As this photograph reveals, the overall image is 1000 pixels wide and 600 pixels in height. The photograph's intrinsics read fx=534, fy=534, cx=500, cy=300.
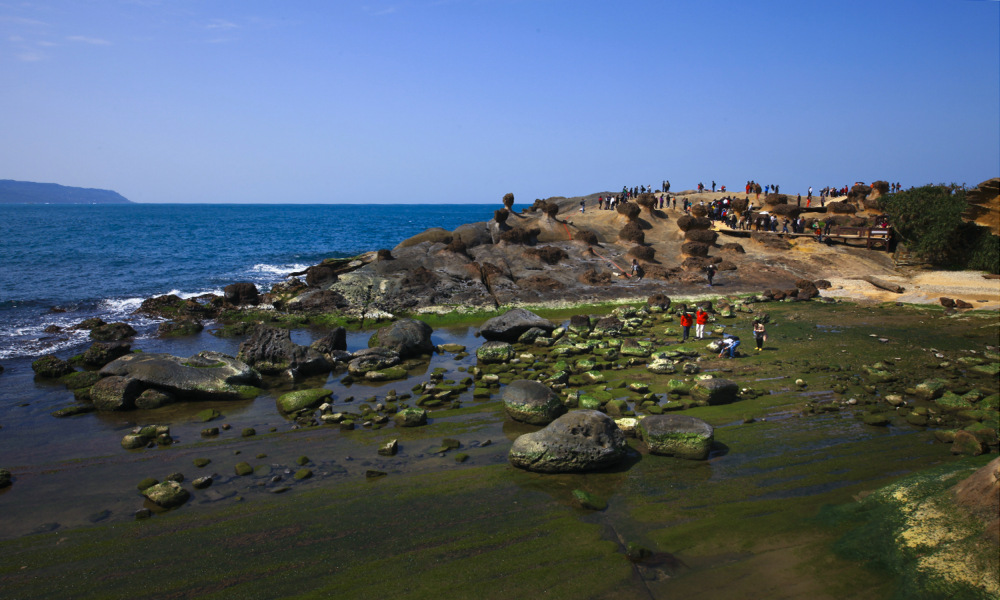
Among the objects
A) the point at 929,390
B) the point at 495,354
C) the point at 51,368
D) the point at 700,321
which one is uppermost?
the point at 700,321

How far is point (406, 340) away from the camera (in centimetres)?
2291

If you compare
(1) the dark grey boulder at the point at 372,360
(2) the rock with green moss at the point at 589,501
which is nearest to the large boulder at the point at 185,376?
(1) the dark grey boulder at the point at 372,360

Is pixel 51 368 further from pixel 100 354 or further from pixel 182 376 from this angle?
pixel 182 376

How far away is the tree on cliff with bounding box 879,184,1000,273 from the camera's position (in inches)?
1393

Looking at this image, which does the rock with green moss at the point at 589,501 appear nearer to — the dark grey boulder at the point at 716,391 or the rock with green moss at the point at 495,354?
the dark grey boulder at the point at 716,391

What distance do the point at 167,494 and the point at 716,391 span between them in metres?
14.2

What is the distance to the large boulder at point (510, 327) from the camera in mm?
24688

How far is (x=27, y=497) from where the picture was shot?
1198 centimetres

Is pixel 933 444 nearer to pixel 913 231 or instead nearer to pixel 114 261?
pixel 913 231

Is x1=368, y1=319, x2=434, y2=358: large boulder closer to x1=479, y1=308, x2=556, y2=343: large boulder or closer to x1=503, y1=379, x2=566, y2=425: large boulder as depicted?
x1=479, y1=308, x2=556, y2=343: large boulder

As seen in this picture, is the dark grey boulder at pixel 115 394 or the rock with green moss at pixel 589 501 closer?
the rock with green moss at pixel 589 501

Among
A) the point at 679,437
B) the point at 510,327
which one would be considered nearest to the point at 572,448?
the point at 679,437

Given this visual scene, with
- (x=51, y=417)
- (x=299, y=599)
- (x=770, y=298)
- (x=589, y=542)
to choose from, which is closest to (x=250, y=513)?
(x=299, y=599)

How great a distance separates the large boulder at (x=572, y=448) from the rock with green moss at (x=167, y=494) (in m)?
7.19
